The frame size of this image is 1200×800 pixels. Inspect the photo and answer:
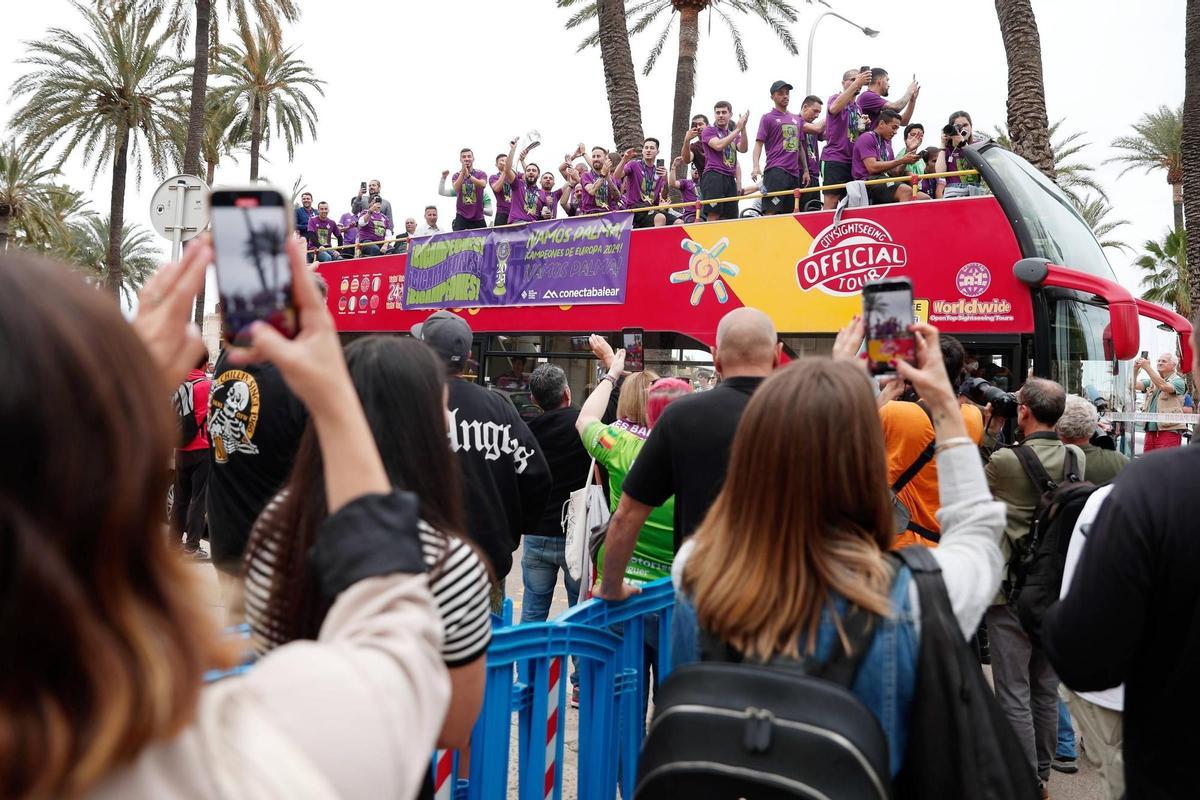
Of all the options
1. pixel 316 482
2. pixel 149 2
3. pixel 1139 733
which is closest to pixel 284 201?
pixel 316 482

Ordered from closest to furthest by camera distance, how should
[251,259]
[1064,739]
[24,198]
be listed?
1. [251,259]
2. [1064,739]
3. [24,198]

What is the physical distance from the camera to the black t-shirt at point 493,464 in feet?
12.4

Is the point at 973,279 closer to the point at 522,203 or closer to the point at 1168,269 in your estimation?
the point at 522,203

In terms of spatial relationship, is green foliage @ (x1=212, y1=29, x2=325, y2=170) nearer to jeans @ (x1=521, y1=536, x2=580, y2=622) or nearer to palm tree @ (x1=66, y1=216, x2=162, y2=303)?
palm tree @ (x1=66, y1=216, x2=162, y2=303)

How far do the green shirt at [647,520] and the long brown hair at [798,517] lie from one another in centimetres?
207

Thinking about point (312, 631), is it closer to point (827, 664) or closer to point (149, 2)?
point (827, 664)

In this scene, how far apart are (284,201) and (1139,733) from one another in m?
1.94

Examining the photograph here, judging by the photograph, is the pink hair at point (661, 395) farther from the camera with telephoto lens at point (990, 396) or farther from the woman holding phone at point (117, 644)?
the woman holding phone at point (117, 644)

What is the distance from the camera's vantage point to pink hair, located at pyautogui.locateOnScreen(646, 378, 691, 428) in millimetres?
4230

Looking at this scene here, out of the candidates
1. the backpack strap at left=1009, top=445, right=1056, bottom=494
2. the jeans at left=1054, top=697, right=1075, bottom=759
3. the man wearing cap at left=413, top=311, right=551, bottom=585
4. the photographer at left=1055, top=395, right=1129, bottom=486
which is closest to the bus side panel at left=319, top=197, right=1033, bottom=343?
the photographer at left=1055, top=395, right=1129, bottom=486

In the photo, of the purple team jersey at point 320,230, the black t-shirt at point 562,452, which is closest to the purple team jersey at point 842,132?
the black t-shirt at point 562,452

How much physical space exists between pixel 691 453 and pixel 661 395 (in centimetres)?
110

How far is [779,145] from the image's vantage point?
10.5 metres

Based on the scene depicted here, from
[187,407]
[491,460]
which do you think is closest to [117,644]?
[491,460]
